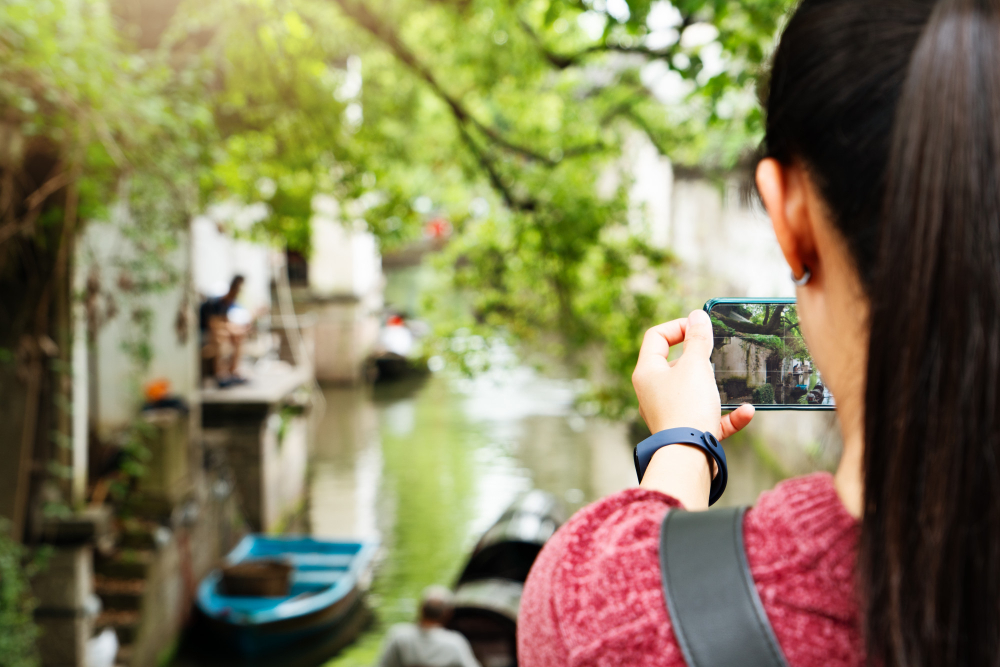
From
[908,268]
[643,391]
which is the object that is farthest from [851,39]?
[643,391]

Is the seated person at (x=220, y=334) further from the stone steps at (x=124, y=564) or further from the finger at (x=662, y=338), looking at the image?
the finger at (x=662, y=338)

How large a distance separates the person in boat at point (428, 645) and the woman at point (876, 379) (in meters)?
5.44

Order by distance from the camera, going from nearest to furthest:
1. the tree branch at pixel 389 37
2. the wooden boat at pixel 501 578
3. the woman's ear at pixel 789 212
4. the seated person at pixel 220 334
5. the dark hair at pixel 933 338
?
the dark hair at pixel 933 338 → the woman's ear at pixel 789 212 → the tree branch at pixel 389 37 → the wooden boat at pixel 501 578 → the seated person at pixel 220 334

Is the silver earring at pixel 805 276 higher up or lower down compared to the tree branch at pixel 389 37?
lower down

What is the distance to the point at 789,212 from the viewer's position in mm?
697

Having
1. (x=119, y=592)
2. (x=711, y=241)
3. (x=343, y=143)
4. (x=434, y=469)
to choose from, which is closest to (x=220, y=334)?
(x=119, y=592)

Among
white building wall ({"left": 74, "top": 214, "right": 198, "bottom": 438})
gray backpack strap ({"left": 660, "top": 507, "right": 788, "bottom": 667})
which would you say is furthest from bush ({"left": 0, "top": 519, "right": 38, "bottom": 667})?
gray backpack strap ({"left": 660, "top": 507, "right": 788, "bottom": 667})

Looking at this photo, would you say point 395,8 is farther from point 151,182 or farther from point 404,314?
point 404,314

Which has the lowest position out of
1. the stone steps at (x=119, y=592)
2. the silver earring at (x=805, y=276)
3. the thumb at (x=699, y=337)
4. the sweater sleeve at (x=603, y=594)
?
the stone steps at (x=119, y=592)

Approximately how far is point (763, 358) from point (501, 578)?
7867 millimetres

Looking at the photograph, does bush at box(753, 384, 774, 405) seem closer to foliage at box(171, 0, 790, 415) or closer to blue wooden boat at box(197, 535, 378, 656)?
foliage at box(171, 0, 790, 415)

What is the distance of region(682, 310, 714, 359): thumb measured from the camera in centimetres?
82

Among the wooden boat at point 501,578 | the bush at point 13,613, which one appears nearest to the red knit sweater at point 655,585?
the bush at point 13,613

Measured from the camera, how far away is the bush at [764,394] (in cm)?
89
